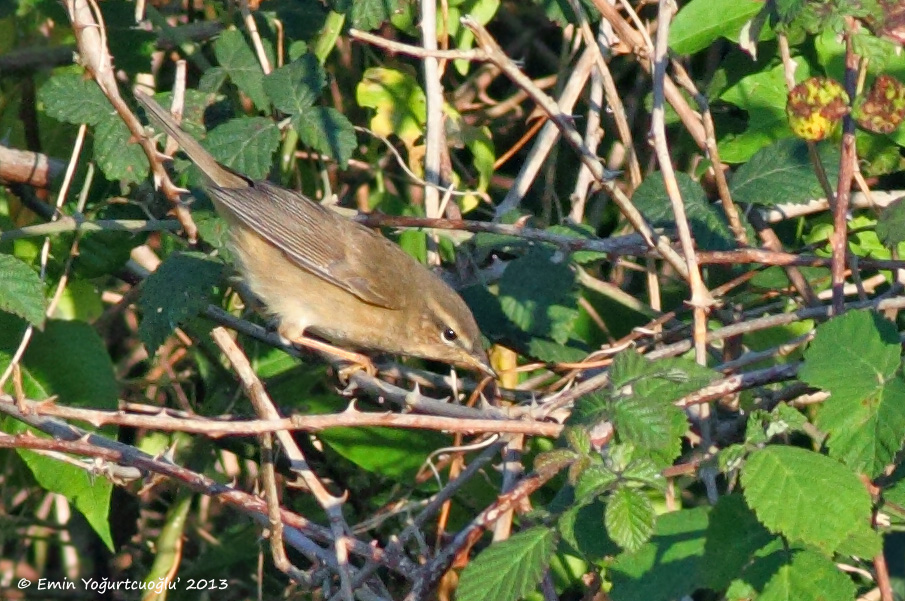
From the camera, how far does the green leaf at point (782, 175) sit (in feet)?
9.37

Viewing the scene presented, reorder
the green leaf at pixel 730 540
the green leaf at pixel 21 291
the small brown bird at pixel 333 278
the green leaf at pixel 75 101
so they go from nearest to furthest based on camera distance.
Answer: the green leaf at pixel 730 540 → the green leaf at pixel 21 291 → the green leaf at pixel 75 101 → the small brown bird at pixel 333 278

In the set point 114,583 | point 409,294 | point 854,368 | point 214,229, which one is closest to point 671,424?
point 854,368

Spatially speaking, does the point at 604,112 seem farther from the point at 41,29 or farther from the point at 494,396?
the point at 41,29

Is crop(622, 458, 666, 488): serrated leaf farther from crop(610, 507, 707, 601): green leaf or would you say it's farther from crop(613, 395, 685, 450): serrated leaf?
crop(610, 507, 707, 601): green leaf

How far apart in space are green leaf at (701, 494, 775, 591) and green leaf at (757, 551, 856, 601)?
0.26 feet

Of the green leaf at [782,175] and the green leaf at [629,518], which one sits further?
the green leaf at [782,175]

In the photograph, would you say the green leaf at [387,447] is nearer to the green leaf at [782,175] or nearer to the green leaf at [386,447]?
the green leaf at [386,447]

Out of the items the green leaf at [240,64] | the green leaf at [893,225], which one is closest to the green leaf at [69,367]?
the green leaf at [240,64]

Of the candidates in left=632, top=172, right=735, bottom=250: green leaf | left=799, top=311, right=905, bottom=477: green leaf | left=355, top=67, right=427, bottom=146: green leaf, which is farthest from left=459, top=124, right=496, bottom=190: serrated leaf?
left=799, top=311, right=905, bottom=477: green leaf

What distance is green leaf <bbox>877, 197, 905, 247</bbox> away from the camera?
8.02 feet

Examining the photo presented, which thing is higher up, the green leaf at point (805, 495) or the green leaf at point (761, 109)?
the green leaf at point (761, 109)

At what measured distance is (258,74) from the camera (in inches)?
132

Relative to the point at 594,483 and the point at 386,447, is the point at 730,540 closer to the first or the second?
the point at 594,483

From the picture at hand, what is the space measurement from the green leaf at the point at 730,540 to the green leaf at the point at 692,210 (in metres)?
0.87
